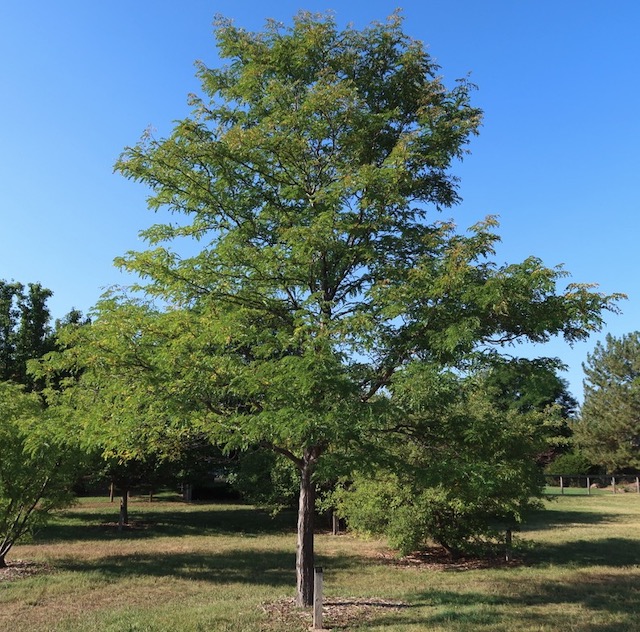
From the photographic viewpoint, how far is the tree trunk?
8.70m

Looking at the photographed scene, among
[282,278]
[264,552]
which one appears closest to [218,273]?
[282,278]

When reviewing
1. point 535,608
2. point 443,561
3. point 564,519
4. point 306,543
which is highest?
point 306,543

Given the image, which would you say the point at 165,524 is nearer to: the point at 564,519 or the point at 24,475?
the point at 24,475

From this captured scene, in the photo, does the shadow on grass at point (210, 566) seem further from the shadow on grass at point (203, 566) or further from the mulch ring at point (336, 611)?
the mulch ring at point (336, 611)

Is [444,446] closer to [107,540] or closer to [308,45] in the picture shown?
[308,45]

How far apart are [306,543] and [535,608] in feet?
12.7

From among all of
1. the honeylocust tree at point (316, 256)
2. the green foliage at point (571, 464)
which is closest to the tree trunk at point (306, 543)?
the honeylocust tree at point (316, 256)

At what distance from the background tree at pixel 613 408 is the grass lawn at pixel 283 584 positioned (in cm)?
3020

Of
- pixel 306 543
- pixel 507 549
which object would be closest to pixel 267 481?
pixel 507 549

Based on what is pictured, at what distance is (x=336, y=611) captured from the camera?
842cm

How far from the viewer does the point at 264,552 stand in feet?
55.2

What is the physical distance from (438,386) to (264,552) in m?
12.7

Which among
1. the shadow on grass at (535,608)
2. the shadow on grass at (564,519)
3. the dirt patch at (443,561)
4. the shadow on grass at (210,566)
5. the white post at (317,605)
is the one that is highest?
the white post at (317,605)

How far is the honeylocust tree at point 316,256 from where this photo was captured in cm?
666
